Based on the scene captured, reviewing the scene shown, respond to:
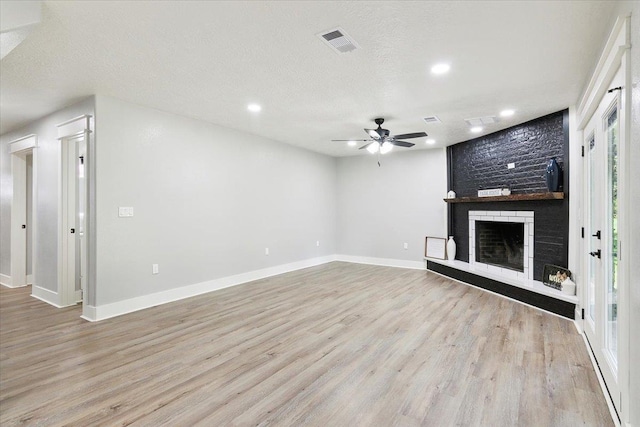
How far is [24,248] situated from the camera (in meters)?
5.39

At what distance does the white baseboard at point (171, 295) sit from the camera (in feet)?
12.1

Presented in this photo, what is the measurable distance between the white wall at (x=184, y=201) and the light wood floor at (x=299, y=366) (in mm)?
674

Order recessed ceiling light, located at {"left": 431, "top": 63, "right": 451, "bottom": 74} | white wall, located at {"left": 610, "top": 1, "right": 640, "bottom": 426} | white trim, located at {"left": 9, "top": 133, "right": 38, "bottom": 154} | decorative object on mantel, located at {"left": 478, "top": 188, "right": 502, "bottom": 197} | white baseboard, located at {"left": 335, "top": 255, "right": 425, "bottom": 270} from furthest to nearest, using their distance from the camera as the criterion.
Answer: white baseboard, located at {"left": 335, "top": 255, "right": 425, "bottom": 270} → decorative object on mantel, located at {"left": 478, "top": 188, "right": 502, "bottom": 197} → white trim, located at {"left": 9, "top": 133, "right": 38, "bottom": 154} → recessed ceiling light, located at {"left": 431, "top": 63, "right": 451, "bottom": 74} → white wall, located at {"left": 610, "top": 1, "right": 640, "bottom": 426}

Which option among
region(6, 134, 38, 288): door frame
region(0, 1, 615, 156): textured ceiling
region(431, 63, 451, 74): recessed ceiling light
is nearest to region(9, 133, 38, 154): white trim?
region(6, 134, 38, 288): door frame

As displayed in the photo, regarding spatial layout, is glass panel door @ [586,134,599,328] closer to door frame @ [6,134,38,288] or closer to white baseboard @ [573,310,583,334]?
white baseboard @ [573,310,583,334]

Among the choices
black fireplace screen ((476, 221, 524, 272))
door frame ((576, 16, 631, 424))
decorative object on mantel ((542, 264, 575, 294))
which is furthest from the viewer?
black fireplace screen ((476, 221, 524, 272))

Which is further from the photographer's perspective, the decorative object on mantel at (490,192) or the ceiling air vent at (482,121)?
the decorative object on mantel at (490,192)

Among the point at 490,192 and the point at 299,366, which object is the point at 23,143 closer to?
the point at 299,366

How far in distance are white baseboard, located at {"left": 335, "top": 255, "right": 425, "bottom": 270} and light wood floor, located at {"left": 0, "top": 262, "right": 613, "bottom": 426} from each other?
2491 millimetres

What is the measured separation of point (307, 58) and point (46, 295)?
15.8 feet

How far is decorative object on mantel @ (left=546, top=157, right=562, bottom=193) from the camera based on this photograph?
4.12 metres

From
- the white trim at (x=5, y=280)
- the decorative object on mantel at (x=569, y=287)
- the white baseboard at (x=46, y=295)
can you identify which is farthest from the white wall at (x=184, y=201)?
the decorative object on mantel at (x=569, y=287)

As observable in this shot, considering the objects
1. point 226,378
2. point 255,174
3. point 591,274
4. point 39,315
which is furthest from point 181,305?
point 591,274

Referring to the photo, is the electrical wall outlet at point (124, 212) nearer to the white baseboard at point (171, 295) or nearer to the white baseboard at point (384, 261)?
the white baseboard at point (171, 295)
